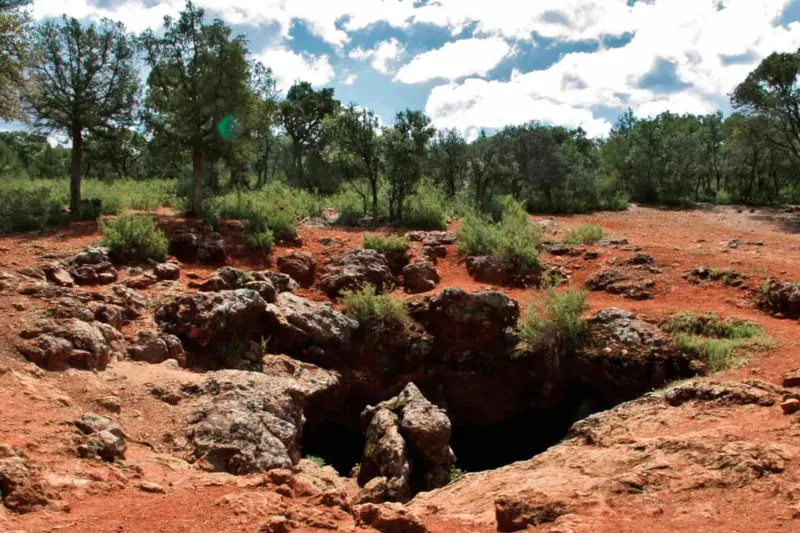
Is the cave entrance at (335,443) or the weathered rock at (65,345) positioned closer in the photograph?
the weathered rock at (65,345)

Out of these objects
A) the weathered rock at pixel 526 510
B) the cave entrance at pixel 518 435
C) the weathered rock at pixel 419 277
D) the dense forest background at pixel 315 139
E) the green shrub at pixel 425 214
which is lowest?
the cave entrance at pixel 518 435

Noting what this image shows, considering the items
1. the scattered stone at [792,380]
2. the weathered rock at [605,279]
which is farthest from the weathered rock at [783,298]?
the scattered stone at [792,380]

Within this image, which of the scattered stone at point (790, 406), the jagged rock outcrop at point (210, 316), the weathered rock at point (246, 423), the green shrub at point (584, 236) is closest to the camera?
the scattered stone at point (790, 406)

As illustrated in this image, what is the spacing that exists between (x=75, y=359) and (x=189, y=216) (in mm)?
9251

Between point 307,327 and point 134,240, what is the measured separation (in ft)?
13.7

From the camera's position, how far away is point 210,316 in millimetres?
8680

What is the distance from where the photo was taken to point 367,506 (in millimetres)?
4105

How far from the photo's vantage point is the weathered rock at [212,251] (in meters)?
12.4

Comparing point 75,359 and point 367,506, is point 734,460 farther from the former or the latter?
point 75,359

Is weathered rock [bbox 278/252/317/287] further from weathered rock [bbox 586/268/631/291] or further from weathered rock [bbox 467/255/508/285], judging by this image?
weathered rock [bbox 586/268/631/291]

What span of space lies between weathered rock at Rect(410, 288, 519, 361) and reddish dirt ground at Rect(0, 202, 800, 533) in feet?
4.01

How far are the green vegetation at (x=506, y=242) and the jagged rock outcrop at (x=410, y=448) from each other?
6.37m

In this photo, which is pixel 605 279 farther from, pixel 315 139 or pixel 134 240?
pixel 315 139

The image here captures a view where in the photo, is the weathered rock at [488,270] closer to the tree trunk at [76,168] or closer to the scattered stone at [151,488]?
the scattered stone at [151,488]
